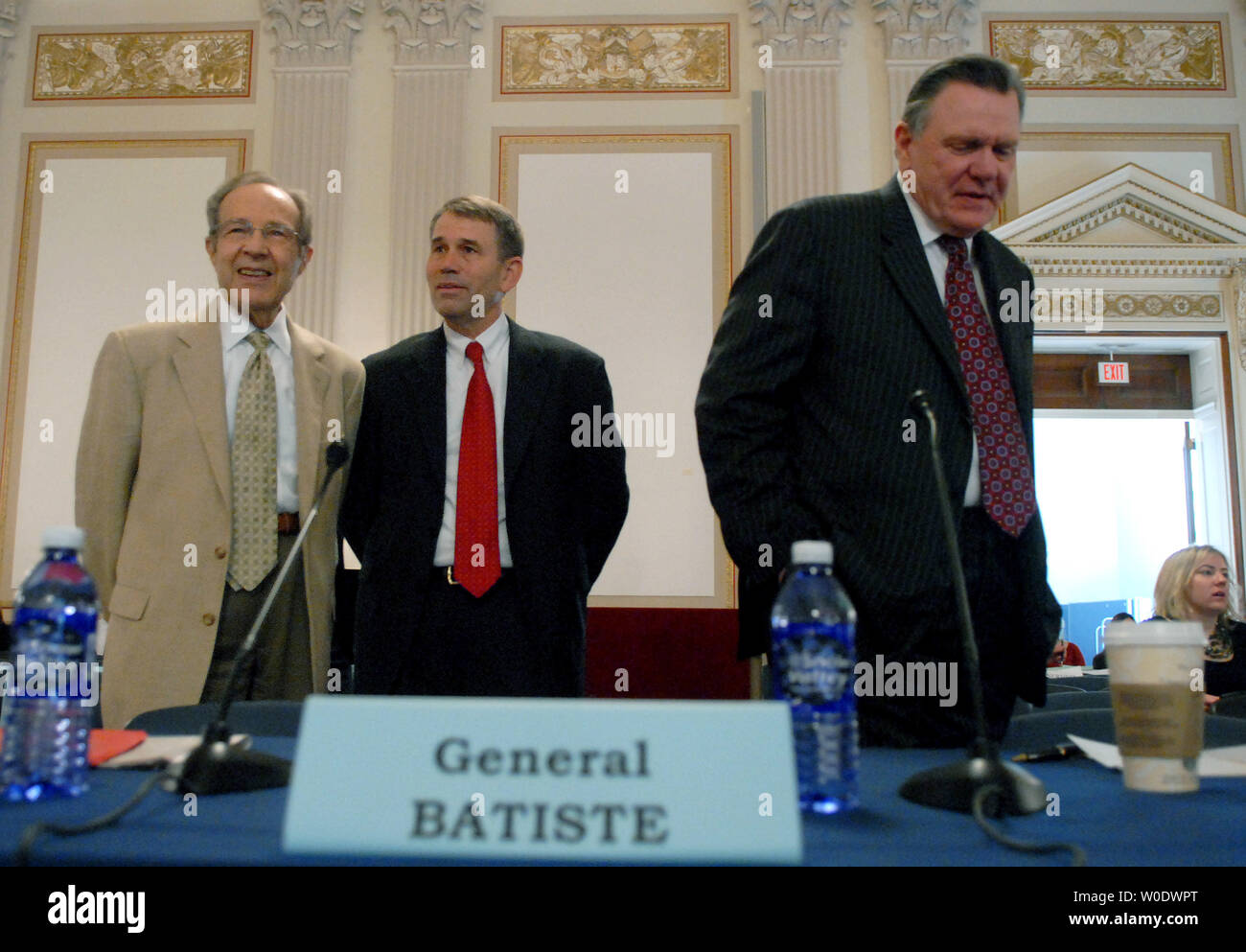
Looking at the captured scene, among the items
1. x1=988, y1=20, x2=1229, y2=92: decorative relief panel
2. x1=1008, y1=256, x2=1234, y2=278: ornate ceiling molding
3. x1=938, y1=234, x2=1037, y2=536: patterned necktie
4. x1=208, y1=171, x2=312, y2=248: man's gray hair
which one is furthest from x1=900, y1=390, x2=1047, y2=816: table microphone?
x1=988, y1=20, x2=1229, y2=92: decorative relief panel

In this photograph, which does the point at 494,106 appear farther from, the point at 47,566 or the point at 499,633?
the point at 47,566

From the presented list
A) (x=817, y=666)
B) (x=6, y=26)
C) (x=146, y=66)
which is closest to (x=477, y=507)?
(x=817, y=666)

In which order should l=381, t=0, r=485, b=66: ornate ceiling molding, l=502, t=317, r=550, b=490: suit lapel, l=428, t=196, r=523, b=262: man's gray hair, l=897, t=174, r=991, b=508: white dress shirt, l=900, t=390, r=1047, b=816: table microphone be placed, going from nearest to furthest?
1. l=900, t=390, r=1047, b=816: table microphone
2. l=897, t=174, r=991, b=508: white dress shirt
3. l=502, t=317, r=550, b=490: suit lapel
4. l=428, t=196, r=523, b=262: man's gray hair
5. l=381, t=0, r=485, b=66: ornate ceiling molding

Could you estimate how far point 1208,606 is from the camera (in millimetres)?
4113

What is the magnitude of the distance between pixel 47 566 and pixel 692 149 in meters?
5.97

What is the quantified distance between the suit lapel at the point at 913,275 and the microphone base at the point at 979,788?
30.2 inches

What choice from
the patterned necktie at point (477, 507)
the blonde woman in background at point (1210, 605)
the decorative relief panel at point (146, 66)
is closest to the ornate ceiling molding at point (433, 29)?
the decorative relief panel at point (146, 66)

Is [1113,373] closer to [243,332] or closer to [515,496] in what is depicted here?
[515,496]

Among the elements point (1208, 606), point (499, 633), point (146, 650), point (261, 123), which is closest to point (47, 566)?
point (146, 650)

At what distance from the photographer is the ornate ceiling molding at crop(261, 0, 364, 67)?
6.66 m

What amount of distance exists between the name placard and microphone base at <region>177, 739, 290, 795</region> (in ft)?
0.86

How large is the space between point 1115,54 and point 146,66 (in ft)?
20.0

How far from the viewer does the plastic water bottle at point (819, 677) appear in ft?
3.09

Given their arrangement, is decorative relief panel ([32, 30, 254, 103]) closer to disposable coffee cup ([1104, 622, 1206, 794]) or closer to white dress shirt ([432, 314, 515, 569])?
white dress shirt ([432, 314, 515, 569])
